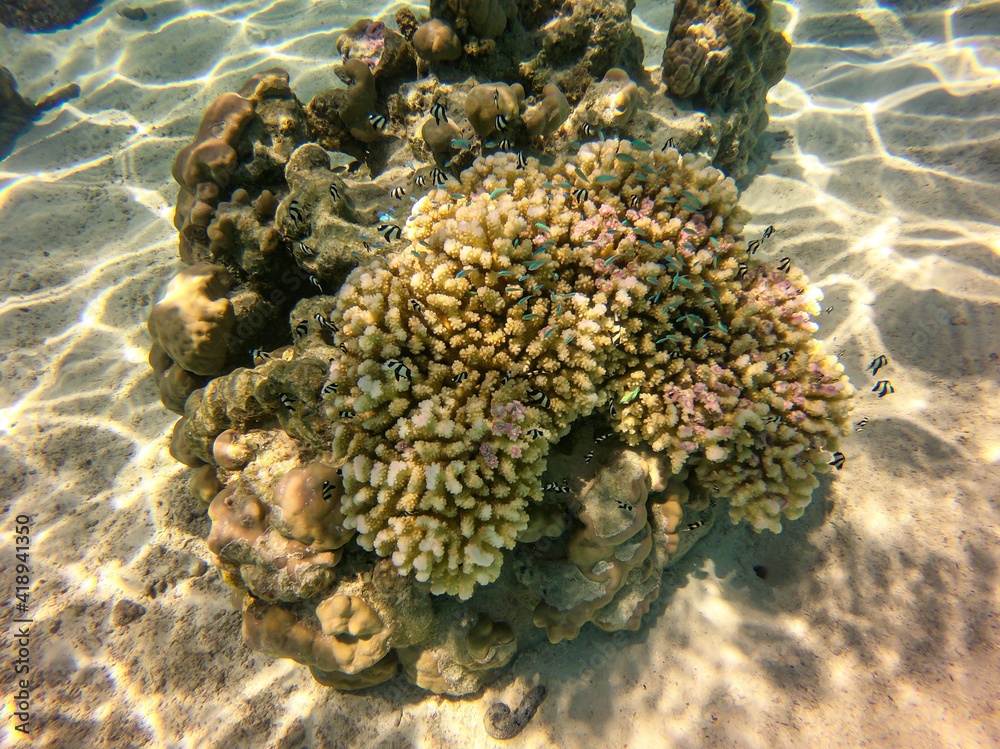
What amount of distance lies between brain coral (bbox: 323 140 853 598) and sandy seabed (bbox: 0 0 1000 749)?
148 centimetres

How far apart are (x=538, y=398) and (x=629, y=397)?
679 millimetres

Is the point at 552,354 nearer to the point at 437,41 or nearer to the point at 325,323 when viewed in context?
the point at 325,323

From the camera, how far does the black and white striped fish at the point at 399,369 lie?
268 cm

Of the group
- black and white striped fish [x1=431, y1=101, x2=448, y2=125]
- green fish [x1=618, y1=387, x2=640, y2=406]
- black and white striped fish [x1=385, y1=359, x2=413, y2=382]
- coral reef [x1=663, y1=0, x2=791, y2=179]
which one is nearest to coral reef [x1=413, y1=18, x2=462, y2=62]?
black and white striped fish [x1=431, y1=101, x2=448, y2=125]

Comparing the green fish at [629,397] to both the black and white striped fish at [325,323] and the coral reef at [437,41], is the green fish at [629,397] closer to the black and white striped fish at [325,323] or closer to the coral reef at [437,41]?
the black and white striped fish at [325,323]

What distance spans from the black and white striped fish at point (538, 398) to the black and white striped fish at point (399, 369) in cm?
80

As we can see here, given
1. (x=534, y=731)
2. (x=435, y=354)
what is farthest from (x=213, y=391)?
(x=534, y=731)

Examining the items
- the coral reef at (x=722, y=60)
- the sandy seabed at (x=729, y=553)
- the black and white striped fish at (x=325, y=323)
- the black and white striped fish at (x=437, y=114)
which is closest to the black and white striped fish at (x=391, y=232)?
the black and white striped fish at (x=325, y=323)

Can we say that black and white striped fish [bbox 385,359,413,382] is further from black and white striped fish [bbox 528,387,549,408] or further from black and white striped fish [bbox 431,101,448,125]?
black and white striped fish [bbox 431,101,448,125]

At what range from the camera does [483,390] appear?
2.83 meters

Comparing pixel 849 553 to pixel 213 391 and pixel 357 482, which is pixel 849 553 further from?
pixel 213 391

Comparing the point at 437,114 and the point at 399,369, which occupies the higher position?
the point at 437,114

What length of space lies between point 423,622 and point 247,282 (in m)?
3.55

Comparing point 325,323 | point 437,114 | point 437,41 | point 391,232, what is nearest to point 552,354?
point 391,232
